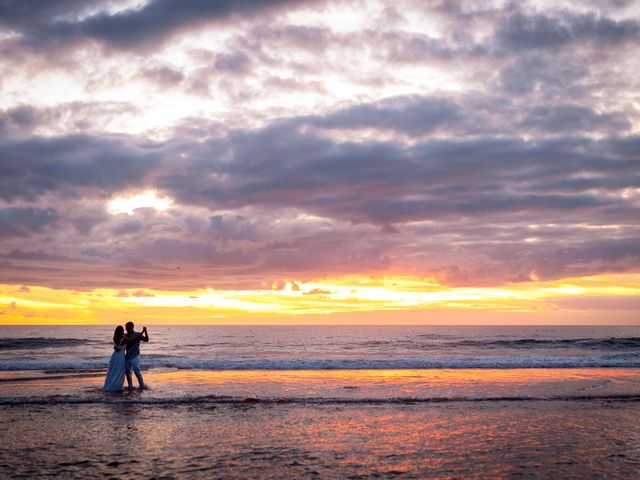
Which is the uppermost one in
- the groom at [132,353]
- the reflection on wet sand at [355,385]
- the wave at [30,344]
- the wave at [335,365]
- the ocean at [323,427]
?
the groom at [132,353]

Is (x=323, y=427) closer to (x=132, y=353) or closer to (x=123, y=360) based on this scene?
(x=123, y=360)

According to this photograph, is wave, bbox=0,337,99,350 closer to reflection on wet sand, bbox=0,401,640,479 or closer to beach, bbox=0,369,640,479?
beach, bbox=0,369,640,479

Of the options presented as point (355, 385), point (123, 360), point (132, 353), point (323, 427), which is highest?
point (132, 353)

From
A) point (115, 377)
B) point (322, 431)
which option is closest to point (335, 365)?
point (115, 377)

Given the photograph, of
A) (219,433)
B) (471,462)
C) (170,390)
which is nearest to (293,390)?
(170,390)

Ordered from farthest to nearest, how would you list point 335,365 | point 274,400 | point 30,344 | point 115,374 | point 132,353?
point 30,344 → point 335,365 → point 132,353 → point 115,374 → point 274,400

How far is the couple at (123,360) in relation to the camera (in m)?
18.3

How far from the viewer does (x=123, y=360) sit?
61.6 feet

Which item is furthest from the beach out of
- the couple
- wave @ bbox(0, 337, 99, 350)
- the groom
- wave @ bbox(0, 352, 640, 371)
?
wave @ bbox(0, 337, 99, 350)

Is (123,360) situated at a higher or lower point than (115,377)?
higher

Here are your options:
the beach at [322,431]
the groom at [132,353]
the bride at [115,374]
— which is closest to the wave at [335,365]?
the beach at [322,431]

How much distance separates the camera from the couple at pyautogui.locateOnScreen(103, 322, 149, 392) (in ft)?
60.0

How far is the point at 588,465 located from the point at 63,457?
9.76 meters

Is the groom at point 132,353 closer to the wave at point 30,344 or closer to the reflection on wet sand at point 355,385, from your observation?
the reflection on wet sand at point 355,385
